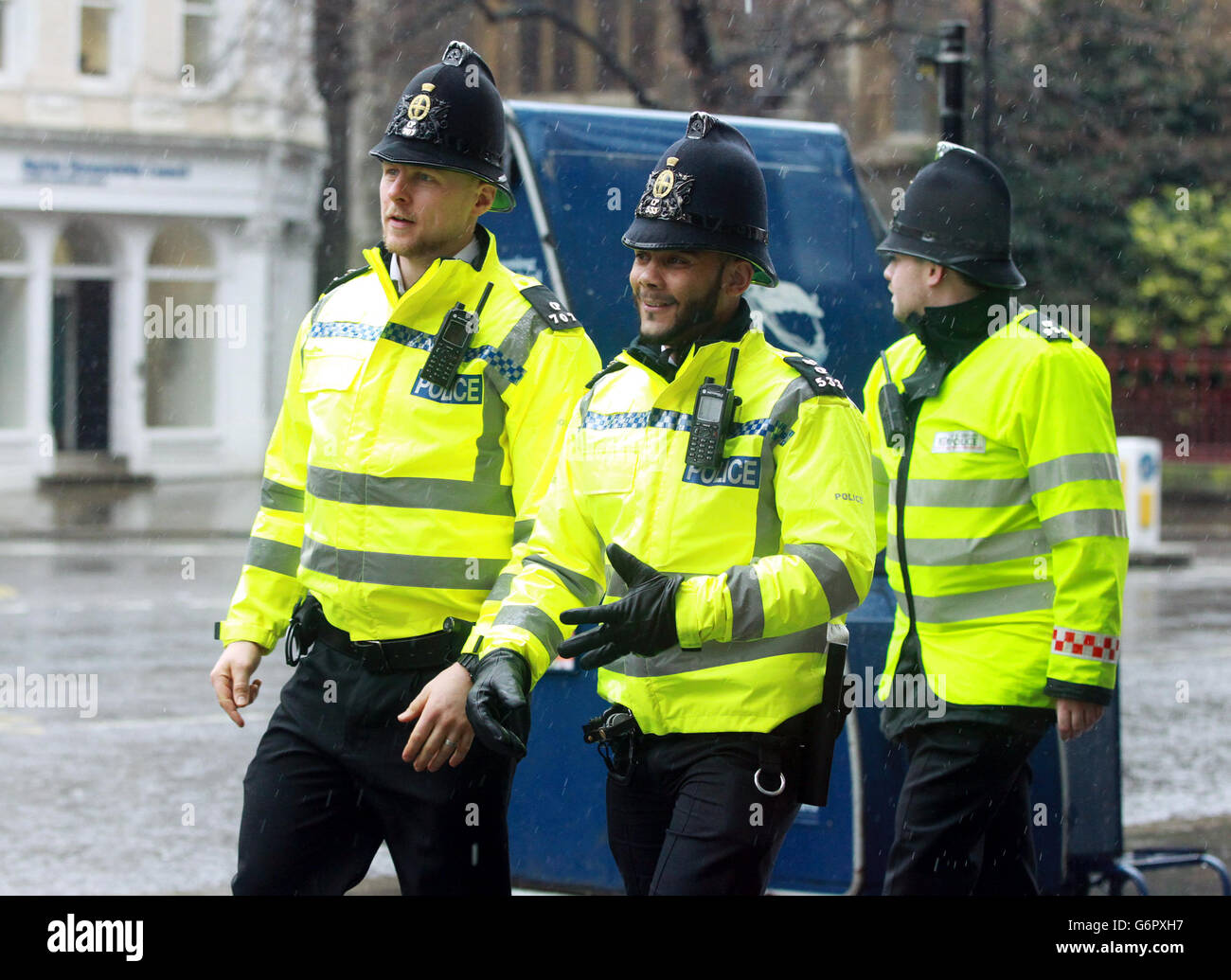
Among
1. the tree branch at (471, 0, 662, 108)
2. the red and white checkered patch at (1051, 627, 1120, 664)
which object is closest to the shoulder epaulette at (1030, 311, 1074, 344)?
the red and white checkered patch at (1051, 627, 1120, 664)

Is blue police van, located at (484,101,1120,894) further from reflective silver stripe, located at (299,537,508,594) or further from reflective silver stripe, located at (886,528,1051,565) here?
reflective silver stripe, located at (299,537,508,594)

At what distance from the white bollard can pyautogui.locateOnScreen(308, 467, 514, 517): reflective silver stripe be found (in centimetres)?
1353

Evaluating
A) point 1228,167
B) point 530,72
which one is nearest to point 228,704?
point 1228,167

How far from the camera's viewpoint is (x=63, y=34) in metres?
23.0

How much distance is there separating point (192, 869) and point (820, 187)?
124 inches

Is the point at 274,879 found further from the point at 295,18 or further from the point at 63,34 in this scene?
the point at 63,34

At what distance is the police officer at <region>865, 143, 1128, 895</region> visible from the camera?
3.79m

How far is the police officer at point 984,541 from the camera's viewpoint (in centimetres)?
379

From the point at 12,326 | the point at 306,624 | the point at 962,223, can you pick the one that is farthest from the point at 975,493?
the point at 12,326

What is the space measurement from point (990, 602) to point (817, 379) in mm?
932

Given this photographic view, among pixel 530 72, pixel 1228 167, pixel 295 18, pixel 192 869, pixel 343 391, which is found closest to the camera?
pixel 343 391

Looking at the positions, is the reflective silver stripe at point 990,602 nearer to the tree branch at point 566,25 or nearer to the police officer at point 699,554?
the police officer at point 699,554

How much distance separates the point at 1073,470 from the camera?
150 inches

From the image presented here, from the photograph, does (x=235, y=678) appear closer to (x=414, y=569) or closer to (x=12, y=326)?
(x=414, y=569)
